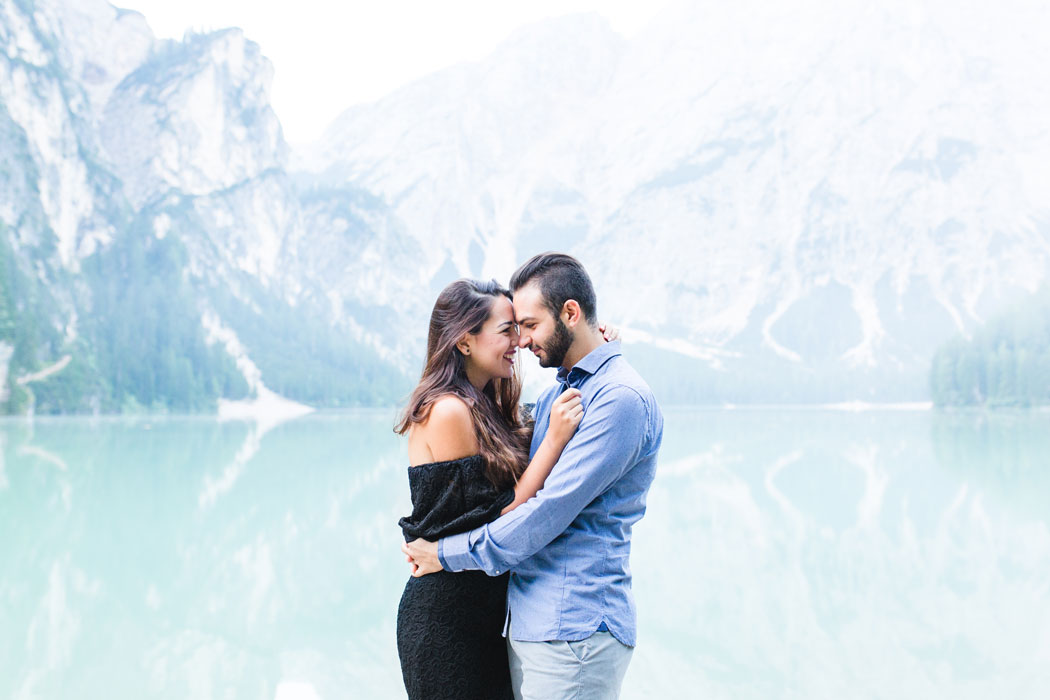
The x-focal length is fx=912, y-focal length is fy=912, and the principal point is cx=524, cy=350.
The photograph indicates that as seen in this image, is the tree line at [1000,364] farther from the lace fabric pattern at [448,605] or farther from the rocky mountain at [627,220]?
the lace fabric pattern at [448,605]

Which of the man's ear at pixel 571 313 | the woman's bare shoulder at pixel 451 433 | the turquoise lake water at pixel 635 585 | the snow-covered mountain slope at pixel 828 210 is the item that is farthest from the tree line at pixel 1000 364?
the woman's bare shoulder at pixel 451 433

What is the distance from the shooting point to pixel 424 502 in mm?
2576

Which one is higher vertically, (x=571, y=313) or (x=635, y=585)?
(x=571, y=313)

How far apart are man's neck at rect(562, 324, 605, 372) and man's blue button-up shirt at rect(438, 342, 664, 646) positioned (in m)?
0.12

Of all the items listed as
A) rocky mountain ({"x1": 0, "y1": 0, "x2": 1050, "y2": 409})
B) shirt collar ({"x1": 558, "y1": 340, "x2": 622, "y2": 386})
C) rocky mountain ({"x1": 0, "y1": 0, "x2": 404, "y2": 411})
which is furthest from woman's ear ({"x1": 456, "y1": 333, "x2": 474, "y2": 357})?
rocky mountain ({"x1": 0, "y1": 0, "x2": 1050, "y2": 409})

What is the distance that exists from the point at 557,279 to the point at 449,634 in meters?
1.03

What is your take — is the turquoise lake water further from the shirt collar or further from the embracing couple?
the shirt collar

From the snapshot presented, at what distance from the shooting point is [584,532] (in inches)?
94.0

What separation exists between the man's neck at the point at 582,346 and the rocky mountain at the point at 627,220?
53305mm

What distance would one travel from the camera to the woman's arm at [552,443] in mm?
2418

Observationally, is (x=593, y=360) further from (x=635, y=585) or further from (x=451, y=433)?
(x=635, y=585)

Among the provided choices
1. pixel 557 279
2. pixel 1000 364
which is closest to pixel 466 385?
pixel 557 279

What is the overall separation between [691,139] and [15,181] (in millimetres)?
144439

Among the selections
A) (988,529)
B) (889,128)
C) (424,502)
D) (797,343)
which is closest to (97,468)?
(988,529)
